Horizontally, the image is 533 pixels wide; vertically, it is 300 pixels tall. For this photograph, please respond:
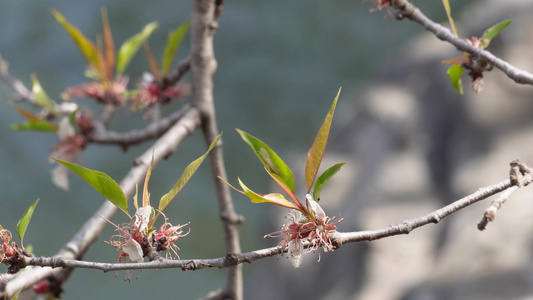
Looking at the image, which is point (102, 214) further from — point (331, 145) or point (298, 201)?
point (331, 145)

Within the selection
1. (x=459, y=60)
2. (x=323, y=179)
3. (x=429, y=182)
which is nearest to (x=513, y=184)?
(x=323, y=179)

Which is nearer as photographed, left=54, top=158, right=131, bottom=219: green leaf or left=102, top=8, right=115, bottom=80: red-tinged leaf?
left=54, top=158, right=131, bottom=219: green leaf

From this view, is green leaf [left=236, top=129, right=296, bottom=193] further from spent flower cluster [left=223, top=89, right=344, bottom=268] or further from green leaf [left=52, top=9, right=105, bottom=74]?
green leaf [left=52, top=9, right=105, bottom=74]

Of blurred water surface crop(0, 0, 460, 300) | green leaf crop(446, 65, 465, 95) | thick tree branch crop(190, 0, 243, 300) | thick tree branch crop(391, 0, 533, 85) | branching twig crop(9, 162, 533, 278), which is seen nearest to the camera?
branching twig crop(9, 162, 533, 278)

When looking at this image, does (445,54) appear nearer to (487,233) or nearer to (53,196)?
(487,233)

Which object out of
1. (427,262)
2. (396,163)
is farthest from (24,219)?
(396,163)

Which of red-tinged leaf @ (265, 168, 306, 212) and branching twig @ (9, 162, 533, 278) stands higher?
red-tinged leaf @ (265, 168, 306, 212)

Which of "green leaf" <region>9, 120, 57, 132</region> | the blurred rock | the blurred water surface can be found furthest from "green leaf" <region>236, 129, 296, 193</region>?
the blurred water surface
